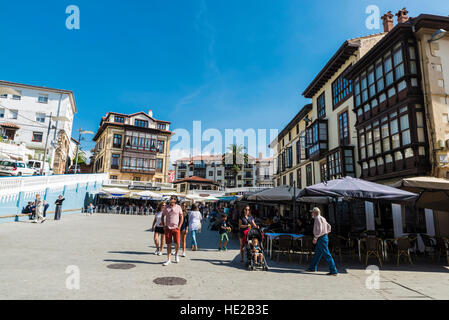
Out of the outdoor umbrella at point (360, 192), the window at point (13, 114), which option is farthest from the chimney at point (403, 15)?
the window at point (13, 114)

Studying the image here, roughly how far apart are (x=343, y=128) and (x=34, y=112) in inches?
1979

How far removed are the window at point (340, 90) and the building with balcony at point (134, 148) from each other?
38547 millimetres

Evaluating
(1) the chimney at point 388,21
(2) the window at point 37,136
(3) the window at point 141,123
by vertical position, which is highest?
(3) the window at point 141,123

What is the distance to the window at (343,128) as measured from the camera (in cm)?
2176

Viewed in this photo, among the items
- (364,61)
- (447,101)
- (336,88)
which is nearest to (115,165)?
(336,88)

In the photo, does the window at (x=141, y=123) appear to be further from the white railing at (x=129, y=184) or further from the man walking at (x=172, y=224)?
the man walking at (x=172, y=224)

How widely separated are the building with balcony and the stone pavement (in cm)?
4447

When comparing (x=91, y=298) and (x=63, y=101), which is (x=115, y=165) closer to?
(x=63, y=101)

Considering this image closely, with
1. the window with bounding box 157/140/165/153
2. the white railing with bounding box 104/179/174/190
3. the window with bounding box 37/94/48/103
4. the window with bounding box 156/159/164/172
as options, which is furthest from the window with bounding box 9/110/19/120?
the window with bounding box 156/159/164/172

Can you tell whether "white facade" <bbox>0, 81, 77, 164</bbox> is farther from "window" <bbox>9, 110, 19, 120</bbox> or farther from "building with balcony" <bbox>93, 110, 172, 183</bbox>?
"building with balcony" <bbox>93, 110, 172, 183</bbox>

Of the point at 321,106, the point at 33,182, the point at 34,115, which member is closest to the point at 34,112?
the point at 34,115

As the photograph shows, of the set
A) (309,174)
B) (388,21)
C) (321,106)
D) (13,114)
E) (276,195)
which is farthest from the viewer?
(13,114)

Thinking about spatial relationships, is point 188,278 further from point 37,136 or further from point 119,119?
point 119,119

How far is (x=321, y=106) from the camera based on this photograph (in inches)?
1070
